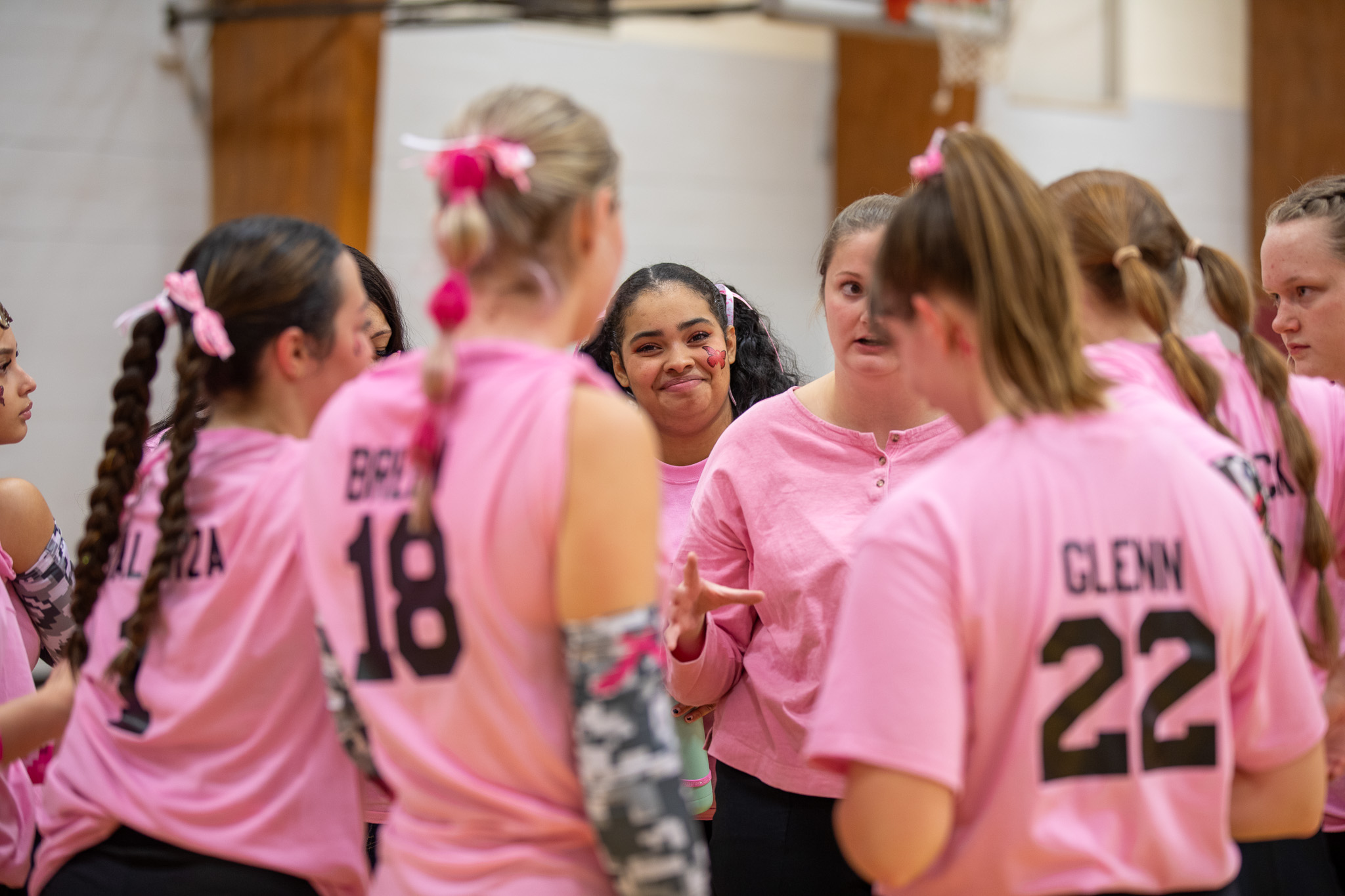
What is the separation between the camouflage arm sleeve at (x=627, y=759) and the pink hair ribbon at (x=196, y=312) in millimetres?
606

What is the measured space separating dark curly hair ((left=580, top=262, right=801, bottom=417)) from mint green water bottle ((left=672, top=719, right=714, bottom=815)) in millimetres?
818

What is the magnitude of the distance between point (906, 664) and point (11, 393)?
1882mm

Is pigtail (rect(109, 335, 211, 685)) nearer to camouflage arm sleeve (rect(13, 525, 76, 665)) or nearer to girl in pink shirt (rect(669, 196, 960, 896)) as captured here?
girl in pink shirt (rect(669, 196, 960, 896))

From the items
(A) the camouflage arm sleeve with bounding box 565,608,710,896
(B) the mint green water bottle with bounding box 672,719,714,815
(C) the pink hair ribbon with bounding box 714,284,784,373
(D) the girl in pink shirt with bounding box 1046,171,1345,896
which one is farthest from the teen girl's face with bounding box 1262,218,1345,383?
(A) the camouflage arm sleeve with bounding box 565,608,710,896

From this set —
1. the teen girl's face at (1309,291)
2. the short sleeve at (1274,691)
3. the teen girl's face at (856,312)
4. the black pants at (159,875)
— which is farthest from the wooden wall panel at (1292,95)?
the black pants at (159,875)

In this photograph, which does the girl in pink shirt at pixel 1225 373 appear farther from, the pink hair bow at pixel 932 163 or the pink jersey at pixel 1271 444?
the pink hair bow at pixel 932 163

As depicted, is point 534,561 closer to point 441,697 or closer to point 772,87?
point 441,697

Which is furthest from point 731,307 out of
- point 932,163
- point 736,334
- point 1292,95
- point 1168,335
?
point 1292,95

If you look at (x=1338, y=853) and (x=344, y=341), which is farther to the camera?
(x=1338, y=853)

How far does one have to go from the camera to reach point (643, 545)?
3.60 feet

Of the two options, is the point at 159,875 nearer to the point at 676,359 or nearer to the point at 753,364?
the point at 676,359

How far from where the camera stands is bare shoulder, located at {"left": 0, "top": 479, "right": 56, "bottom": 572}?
2.06 m

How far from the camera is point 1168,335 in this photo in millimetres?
1450

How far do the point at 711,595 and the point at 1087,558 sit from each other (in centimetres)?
77
